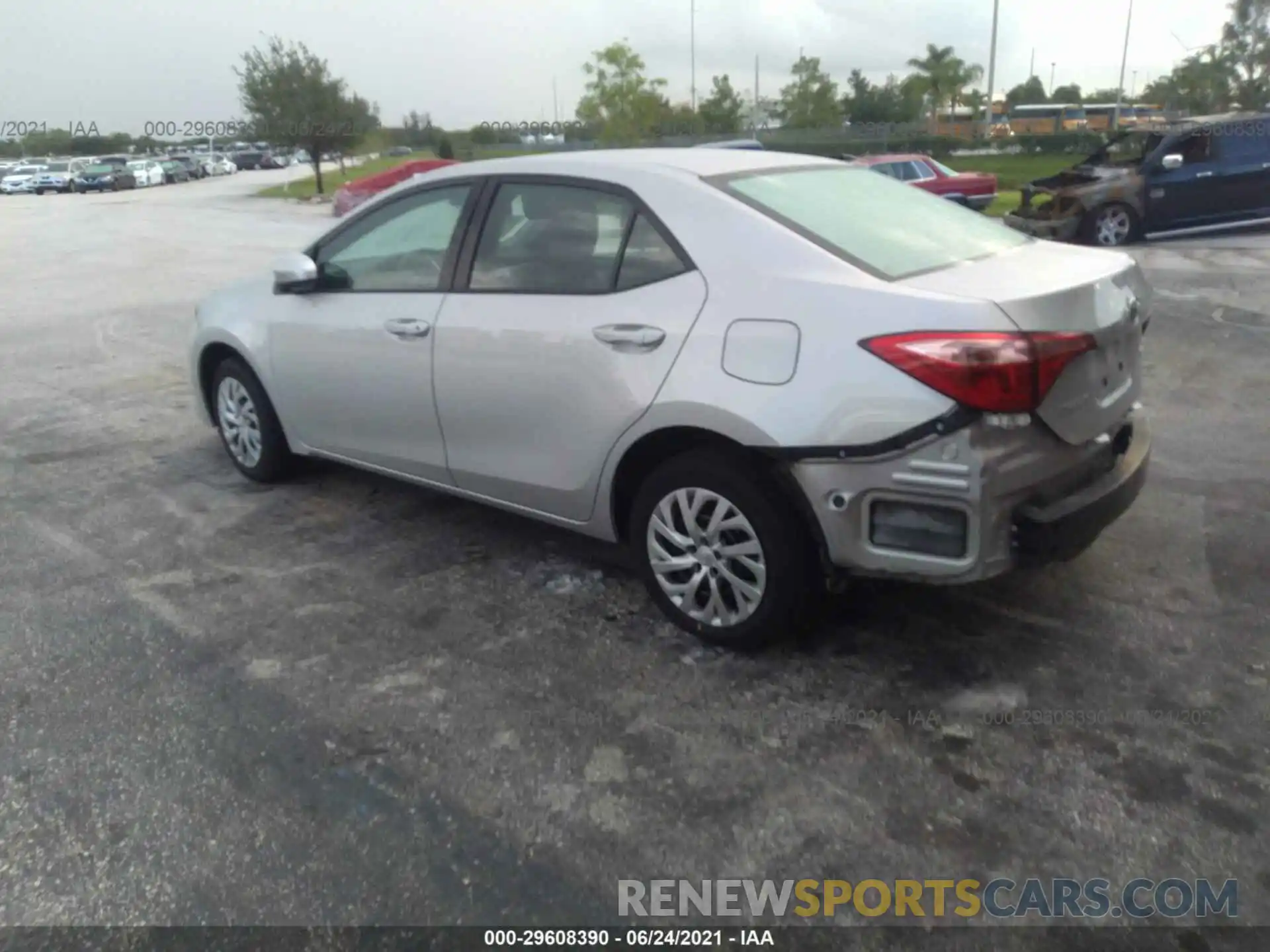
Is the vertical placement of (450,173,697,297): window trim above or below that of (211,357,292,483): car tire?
above

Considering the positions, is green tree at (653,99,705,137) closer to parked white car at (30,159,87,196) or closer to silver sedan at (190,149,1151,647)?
parked white car at (30,159,87,196)

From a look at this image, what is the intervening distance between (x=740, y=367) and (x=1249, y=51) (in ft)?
123

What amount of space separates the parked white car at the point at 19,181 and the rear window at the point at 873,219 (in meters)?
59.2

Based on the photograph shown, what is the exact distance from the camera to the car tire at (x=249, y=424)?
17.8ft

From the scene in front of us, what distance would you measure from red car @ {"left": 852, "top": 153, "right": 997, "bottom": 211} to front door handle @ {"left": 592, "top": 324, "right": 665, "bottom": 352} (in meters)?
16.2

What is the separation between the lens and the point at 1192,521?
472 centimetres

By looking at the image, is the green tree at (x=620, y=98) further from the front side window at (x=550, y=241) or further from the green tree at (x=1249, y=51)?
the front side window at (x=550, y=241)

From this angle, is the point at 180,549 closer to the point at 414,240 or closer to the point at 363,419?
the point at 363,419

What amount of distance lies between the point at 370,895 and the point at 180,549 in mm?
2754

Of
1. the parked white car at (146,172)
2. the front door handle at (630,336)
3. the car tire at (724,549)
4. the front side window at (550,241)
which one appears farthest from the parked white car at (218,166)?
the car tire at (724,549)

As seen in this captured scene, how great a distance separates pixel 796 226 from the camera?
3598 mm

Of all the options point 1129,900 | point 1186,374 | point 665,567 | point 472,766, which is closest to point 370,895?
point 472,766

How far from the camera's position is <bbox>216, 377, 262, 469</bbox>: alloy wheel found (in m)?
5.53

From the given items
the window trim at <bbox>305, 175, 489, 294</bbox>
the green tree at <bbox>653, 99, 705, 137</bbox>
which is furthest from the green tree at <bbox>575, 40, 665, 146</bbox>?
the window trim at <bbox>305, 175, 489, 294</bbox>
